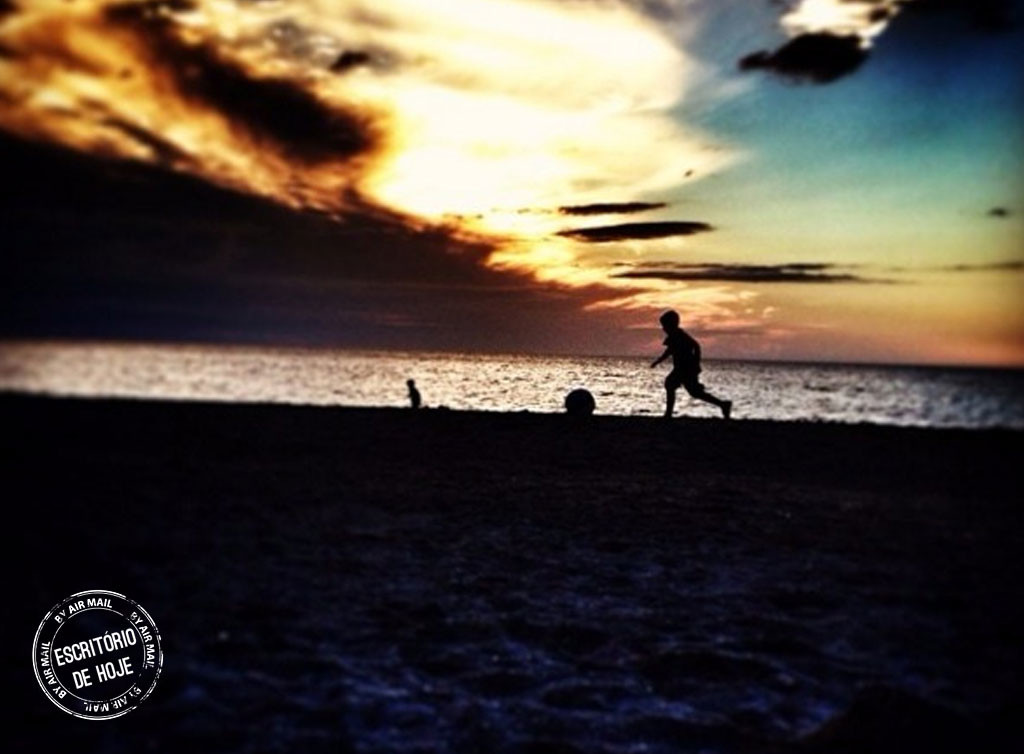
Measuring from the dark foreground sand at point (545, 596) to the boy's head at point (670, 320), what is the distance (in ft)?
10.9

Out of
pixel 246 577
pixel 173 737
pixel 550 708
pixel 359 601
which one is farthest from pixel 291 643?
pixel 550 708

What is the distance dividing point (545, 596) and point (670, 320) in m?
9.27

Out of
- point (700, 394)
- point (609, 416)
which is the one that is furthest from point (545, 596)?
point (609, 416)

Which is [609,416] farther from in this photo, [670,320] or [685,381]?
[670,320]

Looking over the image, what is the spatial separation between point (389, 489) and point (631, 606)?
475 cm

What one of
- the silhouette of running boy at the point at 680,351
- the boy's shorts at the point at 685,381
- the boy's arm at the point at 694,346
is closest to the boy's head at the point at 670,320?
the silhouette of running boy at the point at 680,351

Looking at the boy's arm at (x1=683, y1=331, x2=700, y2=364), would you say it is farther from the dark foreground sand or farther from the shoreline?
the dark foreground sand

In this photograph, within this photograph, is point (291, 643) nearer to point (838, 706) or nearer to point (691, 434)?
point (838, 706)

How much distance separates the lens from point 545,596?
507 cm

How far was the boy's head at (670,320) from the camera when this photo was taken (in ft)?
43.6

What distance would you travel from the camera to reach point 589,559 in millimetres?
5988

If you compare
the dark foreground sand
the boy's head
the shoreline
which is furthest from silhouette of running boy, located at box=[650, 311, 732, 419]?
the dark foreground sand

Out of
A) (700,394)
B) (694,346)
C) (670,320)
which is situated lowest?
(700,394)

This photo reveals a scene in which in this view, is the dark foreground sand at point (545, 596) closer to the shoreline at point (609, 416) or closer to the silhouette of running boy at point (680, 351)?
the shoreline at point (609, 416)
